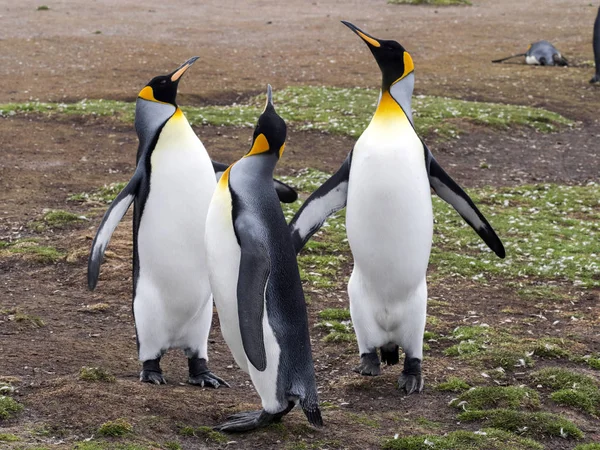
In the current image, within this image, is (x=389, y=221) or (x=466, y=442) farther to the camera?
(x=389, y=221)

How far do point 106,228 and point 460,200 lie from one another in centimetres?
221

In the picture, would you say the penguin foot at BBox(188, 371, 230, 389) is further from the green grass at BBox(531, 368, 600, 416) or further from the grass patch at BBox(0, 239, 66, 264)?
the grass patch at BBox(0, 239, 66, 264)

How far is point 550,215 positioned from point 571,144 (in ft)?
13.5

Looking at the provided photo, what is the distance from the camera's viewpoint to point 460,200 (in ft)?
19.1

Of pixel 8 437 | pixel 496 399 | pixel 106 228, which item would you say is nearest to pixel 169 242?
pixel 106 228

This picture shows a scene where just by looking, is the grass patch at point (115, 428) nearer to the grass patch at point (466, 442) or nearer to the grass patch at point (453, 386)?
the grass patch at point (466, 442)

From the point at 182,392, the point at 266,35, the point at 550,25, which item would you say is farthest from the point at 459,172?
the point at 550,25

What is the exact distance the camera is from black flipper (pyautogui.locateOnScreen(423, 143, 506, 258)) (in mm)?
5758

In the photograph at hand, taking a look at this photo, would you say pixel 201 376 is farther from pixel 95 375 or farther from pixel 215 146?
pixel 215 146

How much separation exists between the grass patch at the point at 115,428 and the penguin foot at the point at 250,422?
1.44 ft

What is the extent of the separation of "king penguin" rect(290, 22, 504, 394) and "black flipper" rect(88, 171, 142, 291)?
105 centimetres

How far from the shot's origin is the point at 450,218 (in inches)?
388

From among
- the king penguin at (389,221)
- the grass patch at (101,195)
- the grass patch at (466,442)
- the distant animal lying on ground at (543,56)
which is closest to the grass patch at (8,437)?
the grass patch at (466,442)

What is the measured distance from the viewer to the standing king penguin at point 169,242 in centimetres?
527
